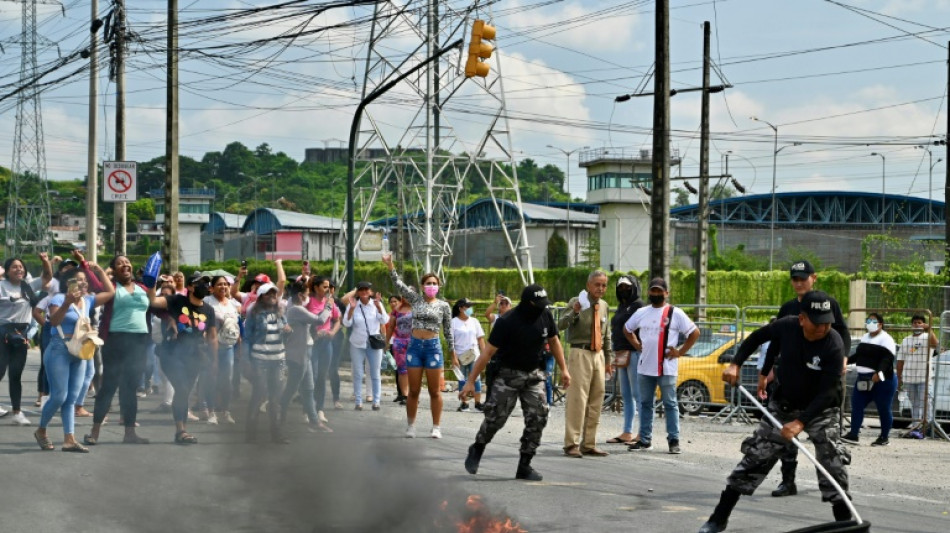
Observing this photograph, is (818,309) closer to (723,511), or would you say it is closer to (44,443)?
(723,511)

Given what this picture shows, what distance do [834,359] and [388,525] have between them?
122 inches

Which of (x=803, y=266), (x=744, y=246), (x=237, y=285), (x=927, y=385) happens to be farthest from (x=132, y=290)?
(x=744, y=246)

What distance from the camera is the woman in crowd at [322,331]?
13461 millimetres

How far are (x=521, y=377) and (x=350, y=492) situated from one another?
269 centimetres

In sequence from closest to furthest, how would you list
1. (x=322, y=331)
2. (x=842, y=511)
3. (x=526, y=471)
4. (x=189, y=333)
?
(x=842, y=511) → (x=526, y=471) → (x=189, y=333) → (x=322, y=331)

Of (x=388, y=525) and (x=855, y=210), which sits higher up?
(x=855, y=210)

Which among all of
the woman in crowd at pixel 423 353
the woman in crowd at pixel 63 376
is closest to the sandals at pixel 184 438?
the woman in crowd at pixel 63 376

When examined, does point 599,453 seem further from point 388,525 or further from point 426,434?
point 388,525

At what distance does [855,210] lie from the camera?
Result: 4122 inches

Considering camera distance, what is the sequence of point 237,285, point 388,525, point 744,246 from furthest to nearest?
point 744,246 < point 237,285 < point 388,525

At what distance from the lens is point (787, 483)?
9578mm

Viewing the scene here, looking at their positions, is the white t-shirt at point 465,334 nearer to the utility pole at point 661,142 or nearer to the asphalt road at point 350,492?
the utility pole at point 661,142

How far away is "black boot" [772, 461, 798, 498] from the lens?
372 inches

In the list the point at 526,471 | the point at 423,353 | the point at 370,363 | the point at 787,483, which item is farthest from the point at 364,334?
the point at 787,483
